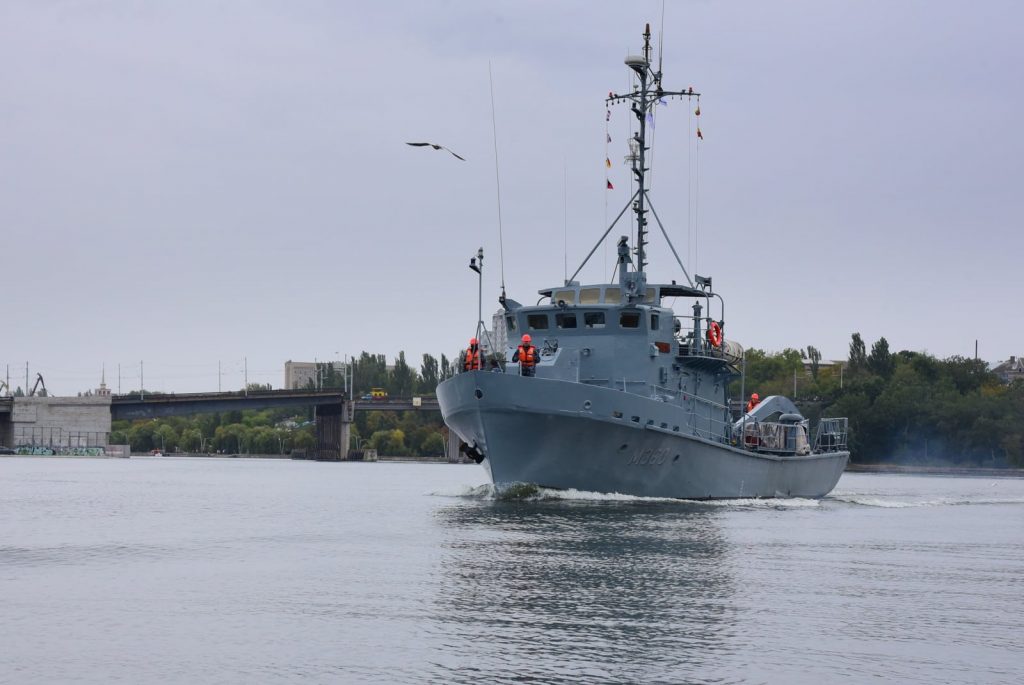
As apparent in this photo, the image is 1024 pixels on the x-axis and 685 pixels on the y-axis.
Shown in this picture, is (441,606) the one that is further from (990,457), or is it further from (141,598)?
(990,457)

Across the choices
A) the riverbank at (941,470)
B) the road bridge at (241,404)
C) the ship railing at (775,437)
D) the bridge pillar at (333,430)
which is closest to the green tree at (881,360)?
the riverbank at (941,470)

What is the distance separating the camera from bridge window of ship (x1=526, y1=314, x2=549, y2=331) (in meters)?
47.7

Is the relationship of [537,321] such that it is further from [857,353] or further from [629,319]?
[857,353]

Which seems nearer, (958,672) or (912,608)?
(958,672)

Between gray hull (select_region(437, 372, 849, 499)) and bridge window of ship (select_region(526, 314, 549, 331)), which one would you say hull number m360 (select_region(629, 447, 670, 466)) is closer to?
gray hull (select_region(437, 372, 849, 499))

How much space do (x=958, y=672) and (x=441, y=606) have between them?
27.9 feet

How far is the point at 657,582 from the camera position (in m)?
25.2

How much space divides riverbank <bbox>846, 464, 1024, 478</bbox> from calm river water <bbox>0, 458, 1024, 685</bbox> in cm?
8703

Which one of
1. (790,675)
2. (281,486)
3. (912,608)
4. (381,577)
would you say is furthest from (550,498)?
(281,486)

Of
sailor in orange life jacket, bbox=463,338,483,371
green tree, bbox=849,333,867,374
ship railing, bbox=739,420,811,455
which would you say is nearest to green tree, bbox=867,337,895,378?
green tree, bbox=849,333,867,374

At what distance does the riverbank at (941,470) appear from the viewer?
12439 centimetres

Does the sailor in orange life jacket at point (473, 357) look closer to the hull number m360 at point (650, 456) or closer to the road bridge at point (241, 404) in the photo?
the hull number m360 at point (650, 456)

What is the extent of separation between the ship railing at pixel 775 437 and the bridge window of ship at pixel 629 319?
868 centimetres

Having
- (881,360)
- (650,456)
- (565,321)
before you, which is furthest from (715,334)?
(881,360)
